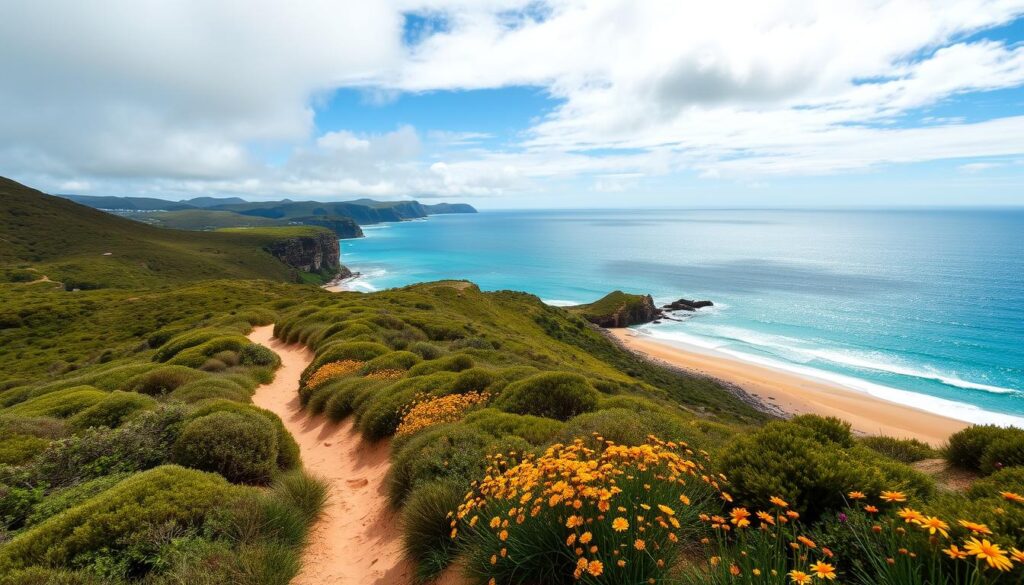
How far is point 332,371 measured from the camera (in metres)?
16.5

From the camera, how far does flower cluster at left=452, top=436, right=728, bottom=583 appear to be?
139 inches

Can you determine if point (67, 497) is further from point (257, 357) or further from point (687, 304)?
point (687, 304)

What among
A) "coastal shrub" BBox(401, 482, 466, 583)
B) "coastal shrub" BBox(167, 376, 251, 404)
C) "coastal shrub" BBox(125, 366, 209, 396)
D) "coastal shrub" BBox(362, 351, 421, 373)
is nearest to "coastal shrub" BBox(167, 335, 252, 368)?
"coastal shrub" BBox(125, 366, 209, 396)

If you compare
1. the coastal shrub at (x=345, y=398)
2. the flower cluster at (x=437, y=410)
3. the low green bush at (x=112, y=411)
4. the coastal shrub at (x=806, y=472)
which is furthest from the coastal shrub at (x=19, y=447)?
the coastal shrub at (x=806, y=472)

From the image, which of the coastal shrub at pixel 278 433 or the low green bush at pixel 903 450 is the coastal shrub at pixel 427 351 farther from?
the low green bush at pixel 903 450

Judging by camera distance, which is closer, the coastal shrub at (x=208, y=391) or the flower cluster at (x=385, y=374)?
the coastal shrub at (x=208, y=391)

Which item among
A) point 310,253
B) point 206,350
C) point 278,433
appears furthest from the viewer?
point 310,253

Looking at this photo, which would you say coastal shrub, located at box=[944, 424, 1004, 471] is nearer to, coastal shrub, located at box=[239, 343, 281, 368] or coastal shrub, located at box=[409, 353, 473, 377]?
coastal shrub, located at box=[409, 353, 473, 377]

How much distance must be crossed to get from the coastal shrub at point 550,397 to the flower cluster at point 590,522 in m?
4.99

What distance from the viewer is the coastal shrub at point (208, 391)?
1320 cm

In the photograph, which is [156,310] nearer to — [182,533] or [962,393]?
[182,533]

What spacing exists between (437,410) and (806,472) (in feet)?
24.5

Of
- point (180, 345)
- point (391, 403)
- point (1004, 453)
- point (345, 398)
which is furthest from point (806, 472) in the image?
point (180, 345)

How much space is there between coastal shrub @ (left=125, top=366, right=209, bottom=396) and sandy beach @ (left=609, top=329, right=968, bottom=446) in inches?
1700
